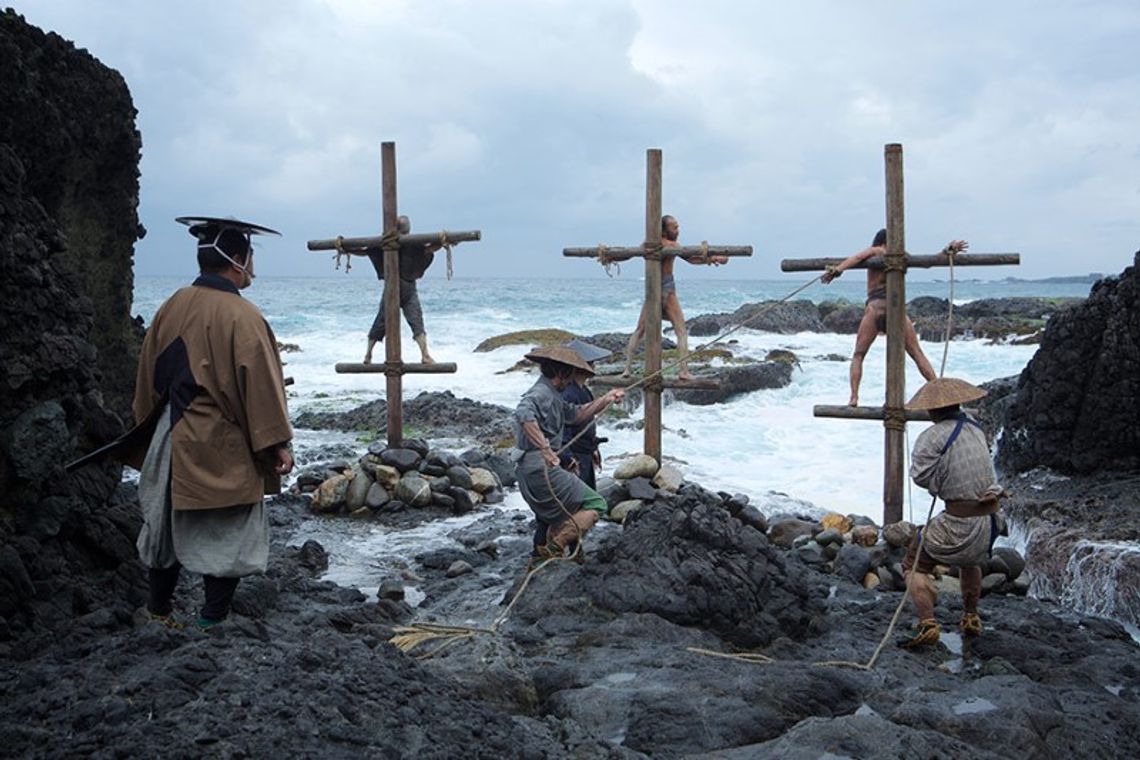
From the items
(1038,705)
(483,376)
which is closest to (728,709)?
(1038,705)

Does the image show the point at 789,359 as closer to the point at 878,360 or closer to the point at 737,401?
the point at 737,401

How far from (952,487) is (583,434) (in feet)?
Result: 9.85

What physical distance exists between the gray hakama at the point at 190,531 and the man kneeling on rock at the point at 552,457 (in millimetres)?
2620

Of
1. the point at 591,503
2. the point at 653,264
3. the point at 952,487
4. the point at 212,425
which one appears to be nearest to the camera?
the point at 212,425

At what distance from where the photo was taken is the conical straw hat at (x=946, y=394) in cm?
636

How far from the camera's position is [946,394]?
6.40m

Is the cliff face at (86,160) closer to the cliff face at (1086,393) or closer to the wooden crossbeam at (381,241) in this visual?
the wooden crossbeam at (381,241)

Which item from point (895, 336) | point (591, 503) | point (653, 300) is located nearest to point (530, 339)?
point (653, 300)

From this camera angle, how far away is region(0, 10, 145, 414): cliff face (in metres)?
7.47

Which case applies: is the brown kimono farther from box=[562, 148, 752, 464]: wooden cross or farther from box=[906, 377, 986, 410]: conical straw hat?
box=[562, 148, 752, 464]: wooden cross

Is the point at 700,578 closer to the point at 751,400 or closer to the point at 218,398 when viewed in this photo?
the point at 218,398

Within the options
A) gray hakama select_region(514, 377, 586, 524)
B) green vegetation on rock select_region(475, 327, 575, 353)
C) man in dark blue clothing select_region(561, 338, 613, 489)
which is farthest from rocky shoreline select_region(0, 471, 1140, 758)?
green vegetation on rock select_region(475, 327, 575, 353)

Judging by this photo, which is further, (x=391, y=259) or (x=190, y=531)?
(x=391, y=259)

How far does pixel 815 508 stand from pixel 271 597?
6.87 meters
